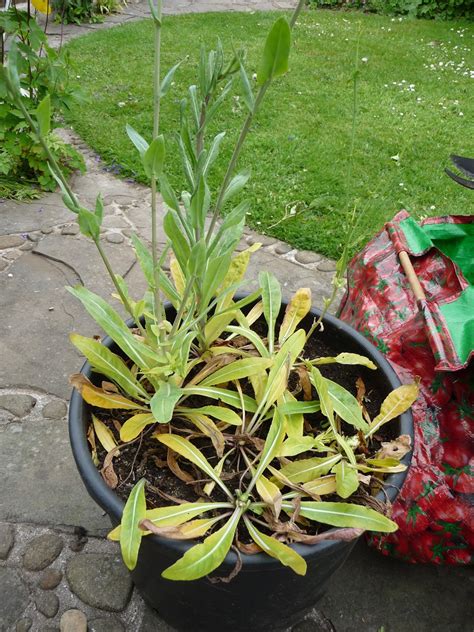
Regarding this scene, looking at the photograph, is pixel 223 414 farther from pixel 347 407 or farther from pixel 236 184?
pixel 236 184

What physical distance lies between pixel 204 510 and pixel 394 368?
664mm

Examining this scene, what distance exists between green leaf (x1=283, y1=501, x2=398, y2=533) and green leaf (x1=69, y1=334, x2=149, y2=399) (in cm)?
44

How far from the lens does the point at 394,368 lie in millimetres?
1533

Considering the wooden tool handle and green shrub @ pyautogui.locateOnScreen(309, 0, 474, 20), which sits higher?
green shrub @ pyautogui.locateOnScreen(309, 0, 474, 20)

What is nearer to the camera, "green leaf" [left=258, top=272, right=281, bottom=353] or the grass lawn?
"green leaf" [left=258, top=272, right=281, bottom=353]

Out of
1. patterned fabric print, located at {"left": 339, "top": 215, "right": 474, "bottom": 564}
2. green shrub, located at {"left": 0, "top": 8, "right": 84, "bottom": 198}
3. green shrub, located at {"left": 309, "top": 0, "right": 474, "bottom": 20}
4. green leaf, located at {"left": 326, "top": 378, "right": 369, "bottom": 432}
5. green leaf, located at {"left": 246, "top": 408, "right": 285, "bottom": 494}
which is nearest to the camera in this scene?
green leaf, located at {"left": 246, "top": 408, "right": 285, "bottom": 494}

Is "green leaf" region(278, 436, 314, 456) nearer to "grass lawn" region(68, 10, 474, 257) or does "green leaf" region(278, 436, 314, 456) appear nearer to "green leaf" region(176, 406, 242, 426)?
"green leaf" region(176, 406, 242, 426)

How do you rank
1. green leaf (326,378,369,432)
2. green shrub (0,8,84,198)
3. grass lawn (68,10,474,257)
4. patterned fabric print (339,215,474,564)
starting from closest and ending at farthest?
green leaf (326,378,369,432), patterned fabric print (339,215,474,564), green shrub (0,8,84,198), grass lawn (68,10,474,257)

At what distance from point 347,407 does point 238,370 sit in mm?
259

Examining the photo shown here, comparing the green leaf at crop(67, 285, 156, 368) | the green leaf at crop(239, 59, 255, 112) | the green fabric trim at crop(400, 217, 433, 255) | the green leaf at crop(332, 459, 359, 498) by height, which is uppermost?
the green leaf at crop(239, 59, 255, 112)

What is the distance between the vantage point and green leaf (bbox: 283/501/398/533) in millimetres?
1078

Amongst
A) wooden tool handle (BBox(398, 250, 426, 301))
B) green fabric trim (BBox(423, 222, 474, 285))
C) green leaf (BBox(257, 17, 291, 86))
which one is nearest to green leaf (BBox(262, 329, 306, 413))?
wooden tool handle (BBox(398, 250, 426, 301))

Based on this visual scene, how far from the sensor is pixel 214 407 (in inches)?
50.7

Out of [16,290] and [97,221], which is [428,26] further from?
[97,221]
